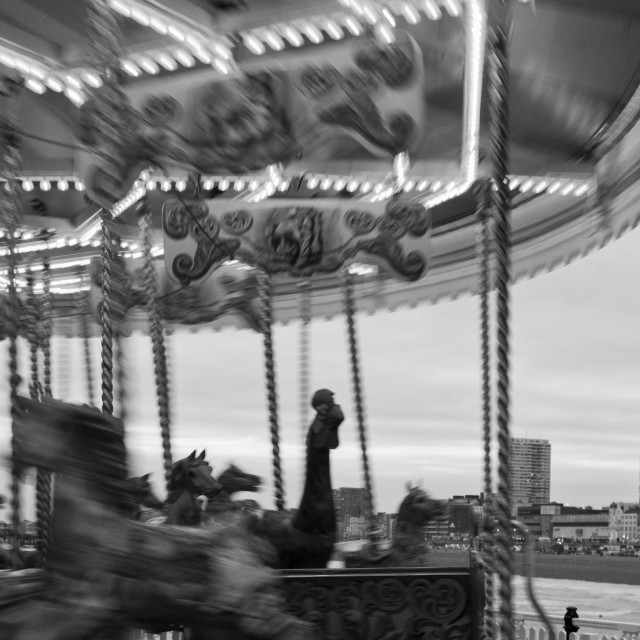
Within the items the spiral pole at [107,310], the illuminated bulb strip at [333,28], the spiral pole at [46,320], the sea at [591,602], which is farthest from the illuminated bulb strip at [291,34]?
the sea at [591,602]

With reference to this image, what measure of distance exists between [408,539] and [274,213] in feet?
7.20

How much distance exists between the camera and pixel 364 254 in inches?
260

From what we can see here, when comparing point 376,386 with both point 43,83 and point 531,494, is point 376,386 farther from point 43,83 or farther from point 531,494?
point 43,83

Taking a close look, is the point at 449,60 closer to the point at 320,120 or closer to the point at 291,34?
the point at 291,34

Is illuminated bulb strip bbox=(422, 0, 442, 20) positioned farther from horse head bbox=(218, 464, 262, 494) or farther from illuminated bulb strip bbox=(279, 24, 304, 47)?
horse head bbox=(218, 464, 262, 494)

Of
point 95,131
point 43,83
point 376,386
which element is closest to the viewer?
point 95,131

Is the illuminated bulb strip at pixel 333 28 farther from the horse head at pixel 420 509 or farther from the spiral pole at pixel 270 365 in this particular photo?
the horse head at pixel 420 509

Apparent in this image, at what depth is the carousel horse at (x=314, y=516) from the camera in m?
5.70

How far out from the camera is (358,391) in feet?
27.3

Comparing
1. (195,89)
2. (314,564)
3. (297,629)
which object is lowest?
(314,564)

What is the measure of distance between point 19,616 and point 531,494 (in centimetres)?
464

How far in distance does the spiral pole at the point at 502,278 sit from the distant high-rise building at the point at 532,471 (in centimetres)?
332

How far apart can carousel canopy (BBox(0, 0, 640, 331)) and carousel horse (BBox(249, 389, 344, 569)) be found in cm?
115

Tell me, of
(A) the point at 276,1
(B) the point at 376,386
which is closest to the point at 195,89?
(A) the point at 276,1
